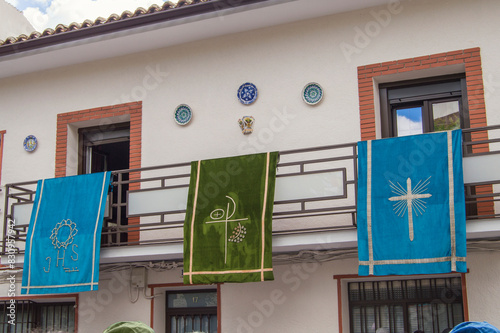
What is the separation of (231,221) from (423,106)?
3027mm

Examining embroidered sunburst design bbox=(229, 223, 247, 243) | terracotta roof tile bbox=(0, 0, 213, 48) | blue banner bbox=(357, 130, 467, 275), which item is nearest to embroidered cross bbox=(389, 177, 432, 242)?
blue banner bbox=(357, 130, 467, 275)

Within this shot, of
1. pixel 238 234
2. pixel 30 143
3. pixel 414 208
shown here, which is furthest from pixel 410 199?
pixel 30 143

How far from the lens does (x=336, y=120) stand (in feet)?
31.9

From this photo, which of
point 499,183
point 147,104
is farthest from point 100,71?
point 499,183

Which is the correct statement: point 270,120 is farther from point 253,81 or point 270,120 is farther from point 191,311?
point 191,311

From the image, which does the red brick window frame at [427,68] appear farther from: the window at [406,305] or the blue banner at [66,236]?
the blue banner at [66,236]

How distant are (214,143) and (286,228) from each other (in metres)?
1.71

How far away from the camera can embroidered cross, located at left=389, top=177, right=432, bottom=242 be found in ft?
27.0

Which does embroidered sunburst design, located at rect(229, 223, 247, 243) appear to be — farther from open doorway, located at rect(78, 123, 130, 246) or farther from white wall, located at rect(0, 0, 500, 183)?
open doorway, located at rect(78, 123, 130, 246)

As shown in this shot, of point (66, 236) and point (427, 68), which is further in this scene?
point (66, 236)

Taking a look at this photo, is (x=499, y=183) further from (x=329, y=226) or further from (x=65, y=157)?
(x=65, y=157)

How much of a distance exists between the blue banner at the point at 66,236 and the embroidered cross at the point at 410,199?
402cm

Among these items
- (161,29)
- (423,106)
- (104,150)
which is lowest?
(104,150)

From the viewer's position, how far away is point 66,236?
32.8 ft
